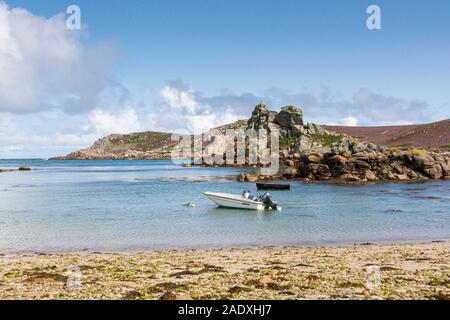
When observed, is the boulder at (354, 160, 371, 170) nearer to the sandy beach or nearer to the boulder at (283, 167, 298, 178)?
the boulder at (283, 167, 298, 178)

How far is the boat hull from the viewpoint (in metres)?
47.5

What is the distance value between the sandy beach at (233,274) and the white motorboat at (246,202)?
21465mm

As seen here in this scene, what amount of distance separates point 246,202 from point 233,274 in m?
29.5

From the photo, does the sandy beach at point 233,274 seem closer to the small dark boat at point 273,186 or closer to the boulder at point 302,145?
the small dark boat at point 273,186

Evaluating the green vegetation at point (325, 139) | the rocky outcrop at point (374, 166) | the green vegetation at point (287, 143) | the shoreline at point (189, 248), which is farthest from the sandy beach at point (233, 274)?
the green vegetation at point (287, 143)

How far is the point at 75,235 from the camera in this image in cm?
3262

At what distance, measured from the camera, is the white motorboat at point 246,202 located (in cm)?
4747

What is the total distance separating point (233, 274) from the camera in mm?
18344

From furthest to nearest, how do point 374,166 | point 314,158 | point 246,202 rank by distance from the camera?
point 314,158, point 374,166, point 246,202

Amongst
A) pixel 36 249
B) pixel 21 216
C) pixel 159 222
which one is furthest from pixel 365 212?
pixel 21 216

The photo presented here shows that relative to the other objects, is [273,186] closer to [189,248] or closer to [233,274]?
[189,248]

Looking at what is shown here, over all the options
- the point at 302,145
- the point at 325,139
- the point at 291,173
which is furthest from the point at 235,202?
the point at 325,139
